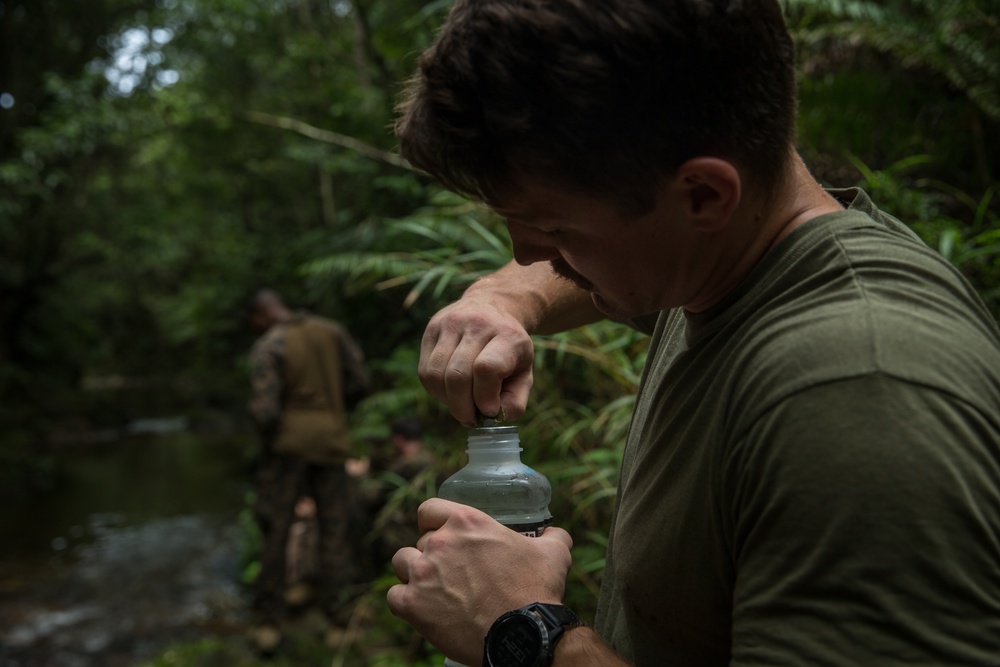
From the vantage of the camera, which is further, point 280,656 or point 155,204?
point 155,204

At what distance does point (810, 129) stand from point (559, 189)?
3.71m

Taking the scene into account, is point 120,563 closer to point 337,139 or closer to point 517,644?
point 337,139

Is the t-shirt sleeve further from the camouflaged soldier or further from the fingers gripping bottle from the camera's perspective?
the camouflaged soldier

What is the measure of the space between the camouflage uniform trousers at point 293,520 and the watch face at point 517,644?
5.70m

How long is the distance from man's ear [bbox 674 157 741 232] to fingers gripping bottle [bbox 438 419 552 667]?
0.47 metres

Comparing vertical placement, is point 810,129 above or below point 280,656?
above

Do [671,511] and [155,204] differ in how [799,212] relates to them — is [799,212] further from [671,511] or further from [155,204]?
[155,204]

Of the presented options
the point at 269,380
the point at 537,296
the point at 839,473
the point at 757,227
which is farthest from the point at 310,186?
the point at 839,473

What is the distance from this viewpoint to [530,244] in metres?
1.30

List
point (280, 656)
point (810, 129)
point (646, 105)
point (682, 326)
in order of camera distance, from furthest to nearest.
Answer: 1. point (280, 656)
2. point (810, 129)
3. point (682, 326)
4. point (646, 105)

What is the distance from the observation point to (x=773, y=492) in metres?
0.86

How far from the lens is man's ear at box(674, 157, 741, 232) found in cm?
104

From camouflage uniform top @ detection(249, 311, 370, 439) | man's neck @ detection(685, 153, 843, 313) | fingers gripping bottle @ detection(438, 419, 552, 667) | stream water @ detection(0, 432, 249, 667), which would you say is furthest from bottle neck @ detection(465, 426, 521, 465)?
stream water @ detection(0, 432, 249, 667)

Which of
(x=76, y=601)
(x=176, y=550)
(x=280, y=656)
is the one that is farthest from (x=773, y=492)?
(x=176, y=550)
